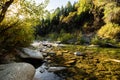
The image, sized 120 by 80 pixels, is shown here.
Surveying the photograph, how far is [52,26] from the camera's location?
14238 cm

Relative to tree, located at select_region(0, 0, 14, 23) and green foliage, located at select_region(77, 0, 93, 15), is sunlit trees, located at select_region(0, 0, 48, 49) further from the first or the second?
green foliage, located at select_region(77, 0, 93, 15)

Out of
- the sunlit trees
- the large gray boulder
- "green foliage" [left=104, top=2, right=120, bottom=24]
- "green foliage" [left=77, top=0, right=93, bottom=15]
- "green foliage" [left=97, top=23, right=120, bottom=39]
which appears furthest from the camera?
"green foliage" [left=77, top=0, right=93, bottom=15]

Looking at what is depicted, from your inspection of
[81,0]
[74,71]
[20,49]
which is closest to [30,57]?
[20,49]

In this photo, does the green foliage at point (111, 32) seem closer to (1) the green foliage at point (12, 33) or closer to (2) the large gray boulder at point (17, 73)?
(1) the green foliage at point (12, 33)

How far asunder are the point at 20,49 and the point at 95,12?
270 feet

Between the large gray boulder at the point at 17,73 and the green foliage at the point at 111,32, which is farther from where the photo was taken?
the green foliage at the point at 111,32

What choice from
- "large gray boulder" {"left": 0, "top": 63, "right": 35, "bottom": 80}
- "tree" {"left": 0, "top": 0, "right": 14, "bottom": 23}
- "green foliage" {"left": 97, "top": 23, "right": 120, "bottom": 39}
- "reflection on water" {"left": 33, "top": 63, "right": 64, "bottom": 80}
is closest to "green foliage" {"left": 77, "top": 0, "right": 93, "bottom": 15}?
"green foliage" {"left": 97, "top": 23, "right": 120, "bottom": 39}

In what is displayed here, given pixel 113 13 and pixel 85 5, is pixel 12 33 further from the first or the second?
pixel 85 5

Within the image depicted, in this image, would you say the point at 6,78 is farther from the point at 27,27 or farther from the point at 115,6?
the point at 115,6

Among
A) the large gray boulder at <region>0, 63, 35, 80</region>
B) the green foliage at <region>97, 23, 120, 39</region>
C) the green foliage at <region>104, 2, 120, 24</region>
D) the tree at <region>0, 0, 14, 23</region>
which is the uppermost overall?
the tree at <region>0, 0, 14, 23</region>

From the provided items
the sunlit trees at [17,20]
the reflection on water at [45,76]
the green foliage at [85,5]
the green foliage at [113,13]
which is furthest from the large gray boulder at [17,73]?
the green foliage at [85,5]

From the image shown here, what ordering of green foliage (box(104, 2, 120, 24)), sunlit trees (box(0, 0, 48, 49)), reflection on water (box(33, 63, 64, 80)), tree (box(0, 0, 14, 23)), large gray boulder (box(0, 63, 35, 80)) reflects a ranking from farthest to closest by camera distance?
green foliage (box(104, 2, 120, 24)), sunlit trees (box(0, 0, 48, 49)), tree (box(0, 0, 14, 23)), reflection on water (box(33, 63, 64, 80)), large gray boulder (box(0, 63, 35, 80))

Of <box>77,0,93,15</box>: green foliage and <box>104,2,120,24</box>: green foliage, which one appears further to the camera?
<box>77,0,93,15</box>: green foliage

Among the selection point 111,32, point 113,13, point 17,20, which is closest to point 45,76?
point 17,20
